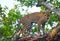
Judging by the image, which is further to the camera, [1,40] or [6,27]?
[6,27]

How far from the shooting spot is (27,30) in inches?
224

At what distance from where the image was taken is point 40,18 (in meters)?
5.48

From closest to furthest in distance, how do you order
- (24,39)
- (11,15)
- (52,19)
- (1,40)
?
(24,39) → (52,19) → (1,40) → (11,15)

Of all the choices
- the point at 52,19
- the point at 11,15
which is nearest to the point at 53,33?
the point at 52,19

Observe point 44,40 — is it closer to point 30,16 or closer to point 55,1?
point 30,16

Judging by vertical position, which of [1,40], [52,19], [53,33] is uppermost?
[53,33]

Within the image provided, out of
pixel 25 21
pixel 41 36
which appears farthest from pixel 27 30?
pixel 41 36

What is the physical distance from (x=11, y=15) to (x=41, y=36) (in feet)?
15.4

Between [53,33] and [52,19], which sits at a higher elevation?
[53,33]

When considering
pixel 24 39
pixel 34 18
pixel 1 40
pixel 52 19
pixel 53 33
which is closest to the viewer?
pixel 53 33

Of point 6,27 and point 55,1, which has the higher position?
point 55,1

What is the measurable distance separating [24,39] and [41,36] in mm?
494

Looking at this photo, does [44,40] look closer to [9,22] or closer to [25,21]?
[25,21]

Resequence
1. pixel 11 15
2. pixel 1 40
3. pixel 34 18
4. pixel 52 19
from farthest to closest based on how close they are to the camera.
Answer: pixel 11 15
pixel 1 40
pixel 52 19
pixel 34 18
